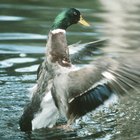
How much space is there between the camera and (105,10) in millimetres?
16062

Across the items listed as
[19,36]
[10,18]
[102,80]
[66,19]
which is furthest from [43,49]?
[102,80]

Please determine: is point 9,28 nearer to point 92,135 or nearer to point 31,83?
point 31,83

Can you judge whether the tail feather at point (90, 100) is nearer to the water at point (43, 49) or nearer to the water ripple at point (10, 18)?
the water at point (43, 49)

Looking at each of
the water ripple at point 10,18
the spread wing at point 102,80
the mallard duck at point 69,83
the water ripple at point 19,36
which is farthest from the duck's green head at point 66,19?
the water ripple at point 10,18

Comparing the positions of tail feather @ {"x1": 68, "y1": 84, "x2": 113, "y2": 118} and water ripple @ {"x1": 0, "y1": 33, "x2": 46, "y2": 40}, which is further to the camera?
water ripple @ {"x1": 0, "y1": 33, "x2": 46, "y2": 40}

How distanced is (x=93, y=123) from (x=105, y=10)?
8255 millimetres

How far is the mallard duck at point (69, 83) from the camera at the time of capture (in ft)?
22.7

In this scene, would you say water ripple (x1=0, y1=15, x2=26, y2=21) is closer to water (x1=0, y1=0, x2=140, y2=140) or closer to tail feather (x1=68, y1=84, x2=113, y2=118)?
water (x1=0, y1=0, x2=140, y2=140)

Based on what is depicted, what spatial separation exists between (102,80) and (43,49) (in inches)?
195

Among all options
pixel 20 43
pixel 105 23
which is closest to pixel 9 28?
pixel 20 43

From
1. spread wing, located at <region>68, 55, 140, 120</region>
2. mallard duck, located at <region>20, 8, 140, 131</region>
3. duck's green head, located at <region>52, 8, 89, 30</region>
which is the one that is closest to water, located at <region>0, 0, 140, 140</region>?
mallard duck, located at <region>20, 8, 140, 131</region>

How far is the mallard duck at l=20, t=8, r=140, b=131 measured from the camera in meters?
6.93

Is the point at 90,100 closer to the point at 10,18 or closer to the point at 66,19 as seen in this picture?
the point at 66,19

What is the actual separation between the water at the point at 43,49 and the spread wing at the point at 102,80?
525 millimetres
